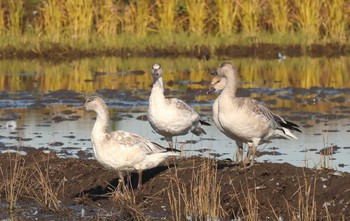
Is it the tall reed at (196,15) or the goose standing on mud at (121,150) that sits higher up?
the tall reed at (196,15)

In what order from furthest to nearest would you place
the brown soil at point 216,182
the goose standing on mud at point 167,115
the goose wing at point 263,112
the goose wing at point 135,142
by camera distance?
the goose standing on mud at point 167,115, the goose wing at point 263,112, the goose wing at point 135,142, the brown soil at point 216,182

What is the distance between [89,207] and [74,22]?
53.0 ft

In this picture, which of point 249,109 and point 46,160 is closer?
point 249,109

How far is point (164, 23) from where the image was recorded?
1049 inches

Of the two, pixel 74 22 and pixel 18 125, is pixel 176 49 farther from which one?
pixel 18 125

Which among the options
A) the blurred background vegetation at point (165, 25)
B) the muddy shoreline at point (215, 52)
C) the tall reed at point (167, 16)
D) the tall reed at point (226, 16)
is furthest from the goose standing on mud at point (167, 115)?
the tall reed at point (226, 16)

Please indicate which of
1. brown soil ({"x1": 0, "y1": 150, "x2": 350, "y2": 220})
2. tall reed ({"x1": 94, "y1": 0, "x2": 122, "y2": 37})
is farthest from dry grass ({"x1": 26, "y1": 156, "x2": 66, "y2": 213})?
tall reed ({"x1": 94, "y1": 0, "x2": 122, "y2": 37})

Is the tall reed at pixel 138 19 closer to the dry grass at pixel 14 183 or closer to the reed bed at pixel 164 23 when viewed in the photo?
the reed bed at pixel 164 23

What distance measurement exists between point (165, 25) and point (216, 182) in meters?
17.1

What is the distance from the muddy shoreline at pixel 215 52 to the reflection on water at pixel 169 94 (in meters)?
0.42

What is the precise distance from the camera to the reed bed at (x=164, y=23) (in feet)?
84.8

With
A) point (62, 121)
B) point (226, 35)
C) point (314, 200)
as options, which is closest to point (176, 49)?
point (226, 35)

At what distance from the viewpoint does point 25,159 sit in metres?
11.6

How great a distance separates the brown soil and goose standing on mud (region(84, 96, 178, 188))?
25cm
